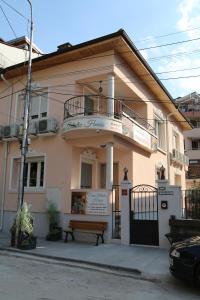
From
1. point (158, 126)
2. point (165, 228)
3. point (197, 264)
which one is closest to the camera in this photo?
point (197, 264)

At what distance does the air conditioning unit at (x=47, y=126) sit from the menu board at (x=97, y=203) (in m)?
3.51

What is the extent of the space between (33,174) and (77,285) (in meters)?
9.19

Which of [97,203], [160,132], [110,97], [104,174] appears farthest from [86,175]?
[160,132]

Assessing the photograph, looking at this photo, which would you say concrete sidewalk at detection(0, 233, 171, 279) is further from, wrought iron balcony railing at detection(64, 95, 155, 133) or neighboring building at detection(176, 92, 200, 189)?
neighboring building at detection(176, 92, 200, 189)

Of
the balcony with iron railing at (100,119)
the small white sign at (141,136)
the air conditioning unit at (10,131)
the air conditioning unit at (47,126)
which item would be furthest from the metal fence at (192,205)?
the air conditioning unit at (10,131)

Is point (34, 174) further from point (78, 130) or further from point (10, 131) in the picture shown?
point (78, 130)

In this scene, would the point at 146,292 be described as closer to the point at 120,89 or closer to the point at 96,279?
the point at 96,279

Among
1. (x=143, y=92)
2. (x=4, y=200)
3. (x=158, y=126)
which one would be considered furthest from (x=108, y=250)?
(x=158, y=126)

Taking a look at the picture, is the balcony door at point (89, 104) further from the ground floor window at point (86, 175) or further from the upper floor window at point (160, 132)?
the upper floor window at point (160, 132)

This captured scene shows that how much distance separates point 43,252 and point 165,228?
14.2 ft

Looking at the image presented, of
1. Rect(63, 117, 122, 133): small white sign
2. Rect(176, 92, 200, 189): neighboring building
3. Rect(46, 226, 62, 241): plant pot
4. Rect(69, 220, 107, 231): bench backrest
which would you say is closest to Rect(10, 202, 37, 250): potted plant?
Rect(46, 226, 62, 241): plant pot

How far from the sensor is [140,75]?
1650 cm

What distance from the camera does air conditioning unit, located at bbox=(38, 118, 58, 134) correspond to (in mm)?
14406

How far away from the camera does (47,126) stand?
1453cm
